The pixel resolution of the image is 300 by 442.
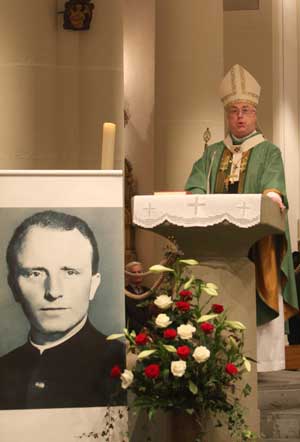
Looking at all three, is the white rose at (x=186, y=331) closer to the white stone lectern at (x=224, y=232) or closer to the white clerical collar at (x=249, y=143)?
the white stone lectern at (x=224, y=232)

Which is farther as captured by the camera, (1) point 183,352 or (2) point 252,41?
(2) point 252,41

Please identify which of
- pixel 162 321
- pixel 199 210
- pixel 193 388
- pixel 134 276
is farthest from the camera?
pixel 134 276

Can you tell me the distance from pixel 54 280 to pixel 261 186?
90.5 inches

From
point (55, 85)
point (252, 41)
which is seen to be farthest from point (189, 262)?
point (252, 41)

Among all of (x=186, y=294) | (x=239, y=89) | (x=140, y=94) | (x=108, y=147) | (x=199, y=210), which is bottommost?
(x=186, y=294)

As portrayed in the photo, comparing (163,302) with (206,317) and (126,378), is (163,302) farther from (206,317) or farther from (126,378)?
(126,378)

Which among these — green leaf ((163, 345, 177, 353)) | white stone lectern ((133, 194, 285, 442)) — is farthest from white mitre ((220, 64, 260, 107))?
green leaf ((163, 345, 177, 353))

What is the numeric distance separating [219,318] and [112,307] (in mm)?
632

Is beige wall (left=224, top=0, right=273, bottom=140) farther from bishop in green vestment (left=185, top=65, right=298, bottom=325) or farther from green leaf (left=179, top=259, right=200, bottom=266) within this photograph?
green leaf (left=179, top=259, right=200, bottom=266)

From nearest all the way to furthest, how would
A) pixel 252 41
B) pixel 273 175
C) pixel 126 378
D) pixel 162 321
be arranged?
1. pixel 126 378
2. pixel 162 321
3. pixel 273 175
4. pixel 252 41

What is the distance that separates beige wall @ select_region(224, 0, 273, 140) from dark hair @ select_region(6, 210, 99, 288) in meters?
11.5

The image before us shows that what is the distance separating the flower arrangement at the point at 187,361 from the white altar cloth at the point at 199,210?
0.92 ft

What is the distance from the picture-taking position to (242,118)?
26.5 feet

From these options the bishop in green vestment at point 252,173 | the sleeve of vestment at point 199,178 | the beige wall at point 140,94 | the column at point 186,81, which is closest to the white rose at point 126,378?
the bishop in green vestment at point 252,173
